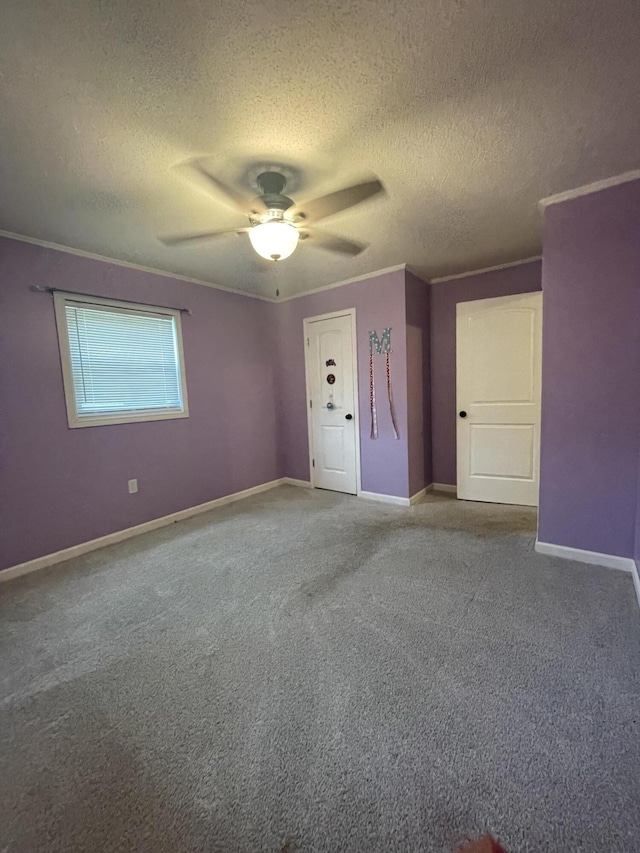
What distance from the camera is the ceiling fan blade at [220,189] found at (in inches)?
70.9

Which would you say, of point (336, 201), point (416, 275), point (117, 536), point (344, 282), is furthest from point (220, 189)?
point (117, 536)

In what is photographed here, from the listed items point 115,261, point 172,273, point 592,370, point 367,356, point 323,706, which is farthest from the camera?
point 367,356

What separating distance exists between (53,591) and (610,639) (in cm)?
324

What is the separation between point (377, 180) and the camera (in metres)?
2.02

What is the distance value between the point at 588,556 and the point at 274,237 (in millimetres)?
2872

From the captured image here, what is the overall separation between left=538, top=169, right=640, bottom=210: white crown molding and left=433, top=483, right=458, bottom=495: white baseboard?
2795 millimetres

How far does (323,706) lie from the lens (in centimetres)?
141

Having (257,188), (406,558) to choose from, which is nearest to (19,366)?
(257,188)

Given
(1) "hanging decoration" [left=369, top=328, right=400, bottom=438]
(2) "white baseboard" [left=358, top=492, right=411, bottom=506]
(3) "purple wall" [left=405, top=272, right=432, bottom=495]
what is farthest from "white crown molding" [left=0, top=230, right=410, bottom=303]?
(2) "white baseboard" [left=358, top=492, right=411, bottom=506]

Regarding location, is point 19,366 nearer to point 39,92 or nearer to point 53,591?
point 53,591

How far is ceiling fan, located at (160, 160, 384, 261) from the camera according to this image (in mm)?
1866

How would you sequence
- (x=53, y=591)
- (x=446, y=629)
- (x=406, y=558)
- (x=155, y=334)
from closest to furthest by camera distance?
(x=446, y=629) < (x=53, y=591) < (x=406, y=558) < (x=155, y=334)

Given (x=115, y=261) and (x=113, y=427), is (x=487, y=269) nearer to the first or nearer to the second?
(x=115, y=261)

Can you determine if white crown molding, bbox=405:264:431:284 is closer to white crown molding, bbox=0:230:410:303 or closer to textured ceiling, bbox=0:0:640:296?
white crown molding, bbox=0:230:410:303
